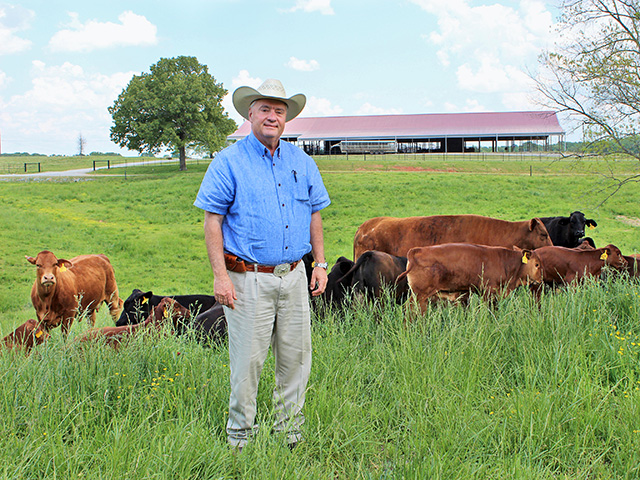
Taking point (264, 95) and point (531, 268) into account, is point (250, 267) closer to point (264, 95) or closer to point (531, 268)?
point (264, 95)

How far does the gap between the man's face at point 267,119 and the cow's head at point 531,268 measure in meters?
4.76

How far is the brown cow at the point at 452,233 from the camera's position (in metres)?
9.71

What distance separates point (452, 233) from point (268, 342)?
6.76 metres

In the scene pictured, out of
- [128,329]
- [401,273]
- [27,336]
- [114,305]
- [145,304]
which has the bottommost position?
[114,305]

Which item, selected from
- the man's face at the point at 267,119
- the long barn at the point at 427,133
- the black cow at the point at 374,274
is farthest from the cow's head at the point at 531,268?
the long barn at the point at 427,133

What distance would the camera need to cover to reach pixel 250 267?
3.90 m

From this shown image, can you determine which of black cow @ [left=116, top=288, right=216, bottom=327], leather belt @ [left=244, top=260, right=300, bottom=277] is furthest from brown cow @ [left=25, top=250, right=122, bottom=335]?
leather belt @ [left=244, top=260, right=300, bottom=277]

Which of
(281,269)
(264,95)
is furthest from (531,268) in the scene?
(264,95)

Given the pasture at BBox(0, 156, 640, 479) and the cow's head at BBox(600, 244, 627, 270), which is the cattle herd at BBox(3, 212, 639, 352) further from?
the pasture at BBox(0, 156, 640, 479)

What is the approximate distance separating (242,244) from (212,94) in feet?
173

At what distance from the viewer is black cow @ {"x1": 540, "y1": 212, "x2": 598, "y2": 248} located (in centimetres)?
1060

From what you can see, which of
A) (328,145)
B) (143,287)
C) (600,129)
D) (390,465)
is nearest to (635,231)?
(600,129)

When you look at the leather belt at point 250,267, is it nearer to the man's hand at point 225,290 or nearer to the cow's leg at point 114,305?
→ the man's hand at point 225,290

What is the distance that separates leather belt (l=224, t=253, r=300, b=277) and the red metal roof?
58.4 m
